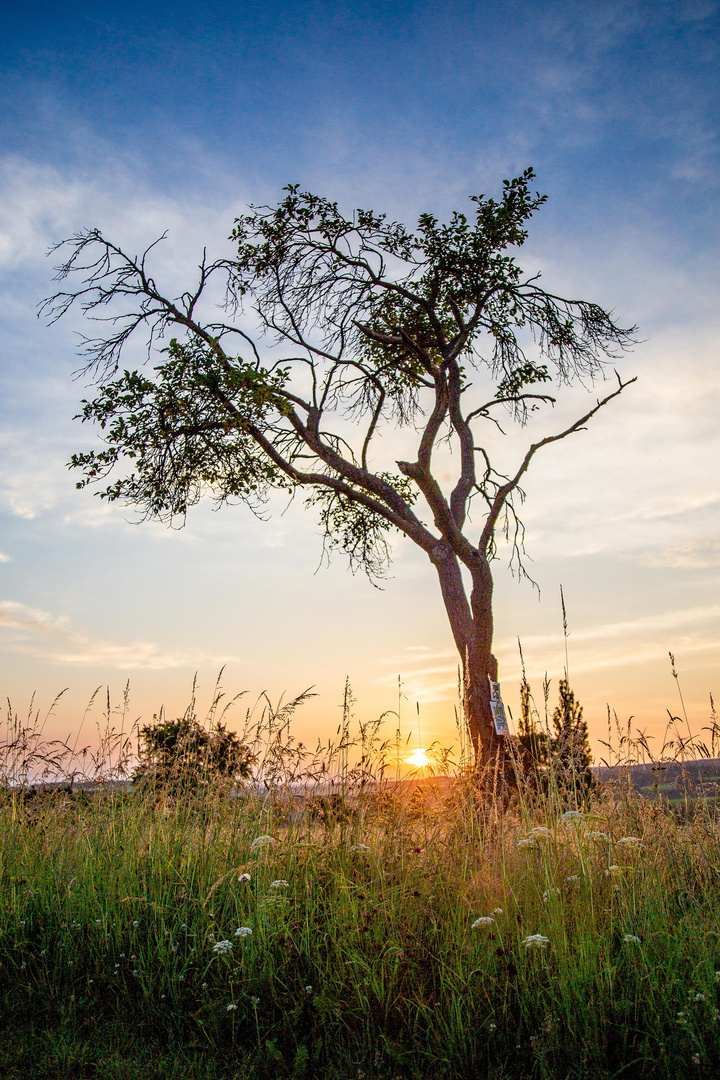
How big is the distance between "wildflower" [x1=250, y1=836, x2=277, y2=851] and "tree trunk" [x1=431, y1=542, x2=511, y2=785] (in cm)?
579

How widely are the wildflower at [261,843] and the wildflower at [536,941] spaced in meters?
1.76

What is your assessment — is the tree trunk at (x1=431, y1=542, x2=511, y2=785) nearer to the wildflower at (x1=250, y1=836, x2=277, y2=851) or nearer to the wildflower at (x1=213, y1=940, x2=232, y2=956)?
the wildflower at (x1=250, y1=836, x2=277, y2=851)

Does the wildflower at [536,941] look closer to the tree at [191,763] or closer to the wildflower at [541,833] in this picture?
the wildflower at [541,833]

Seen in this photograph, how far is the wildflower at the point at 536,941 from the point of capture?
11.6ft

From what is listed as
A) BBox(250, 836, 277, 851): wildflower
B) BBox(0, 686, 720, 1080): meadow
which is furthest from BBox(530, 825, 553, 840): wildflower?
BBox(250, 836, 277, 851): wildflower

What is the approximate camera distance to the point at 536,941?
3.58m

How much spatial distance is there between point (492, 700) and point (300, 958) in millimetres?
7070

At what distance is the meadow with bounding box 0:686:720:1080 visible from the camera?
3.35m

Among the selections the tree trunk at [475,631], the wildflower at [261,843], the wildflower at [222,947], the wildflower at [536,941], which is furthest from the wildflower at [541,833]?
the tree trunk at [475,631]

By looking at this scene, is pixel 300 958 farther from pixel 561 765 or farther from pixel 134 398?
pixel 134 398

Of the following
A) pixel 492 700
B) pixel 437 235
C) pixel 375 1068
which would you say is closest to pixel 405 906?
pixel 375 1068

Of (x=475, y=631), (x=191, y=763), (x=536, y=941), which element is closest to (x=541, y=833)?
(x=536, y=941)

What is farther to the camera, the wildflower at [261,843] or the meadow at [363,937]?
the wildflower at [261,843]

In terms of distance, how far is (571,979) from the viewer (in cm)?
344
